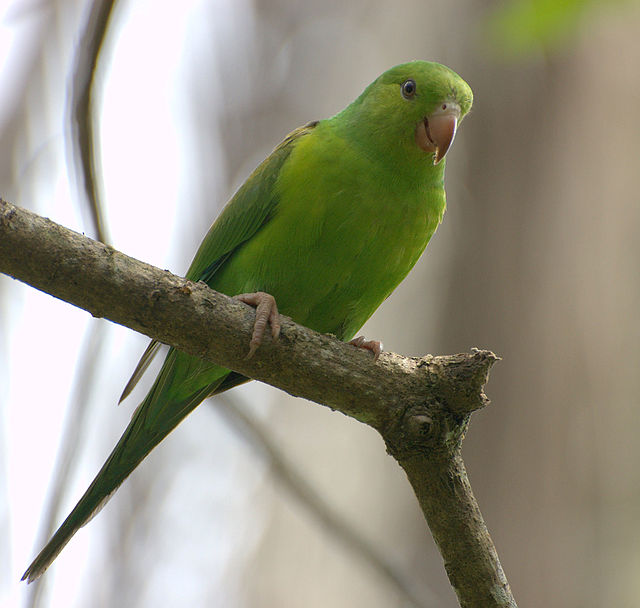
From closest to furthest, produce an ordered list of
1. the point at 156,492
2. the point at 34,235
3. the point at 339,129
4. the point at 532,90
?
the point at 34,235
the point at 339,129
the point at 532,90
the point at 156,492

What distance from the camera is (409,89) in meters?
3.33

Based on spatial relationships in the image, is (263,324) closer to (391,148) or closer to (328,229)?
(328,229)

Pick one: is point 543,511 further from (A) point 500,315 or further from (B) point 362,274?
(B) point 362,274

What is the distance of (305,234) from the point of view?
310cm

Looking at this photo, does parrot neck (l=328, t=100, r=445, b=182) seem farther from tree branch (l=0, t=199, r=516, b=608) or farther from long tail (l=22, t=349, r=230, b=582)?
long tail (l=22, t=349, r=230, b=582)

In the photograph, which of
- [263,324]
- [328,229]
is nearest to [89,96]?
[263,324]

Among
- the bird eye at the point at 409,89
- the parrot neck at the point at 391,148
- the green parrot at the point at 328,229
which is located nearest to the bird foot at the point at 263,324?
the green parrot at the point at 328,229

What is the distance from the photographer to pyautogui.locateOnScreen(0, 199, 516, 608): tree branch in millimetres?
2064

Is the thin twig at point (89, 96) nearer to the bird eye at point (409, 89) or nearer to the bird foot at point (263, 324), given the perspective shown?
the bird foot at point (263, 324)

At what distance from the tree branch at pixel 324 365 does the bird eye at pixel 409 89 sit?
1.34 metres

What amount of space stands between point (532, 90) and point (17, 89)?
3231mm

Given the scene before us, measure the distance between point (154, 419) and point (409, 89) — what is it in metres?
1.81

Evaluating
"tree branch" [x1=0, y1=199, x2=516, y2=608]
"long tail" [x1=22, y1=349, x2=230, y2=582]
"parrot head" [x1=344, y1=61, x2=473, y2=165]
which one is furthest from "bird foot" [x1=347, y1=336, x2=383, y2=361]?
"parrot head" [x1=344, y1=61, x2=473, y2=165]

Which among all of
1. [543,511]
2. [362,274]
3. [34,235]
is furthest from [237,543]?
[34,235]
